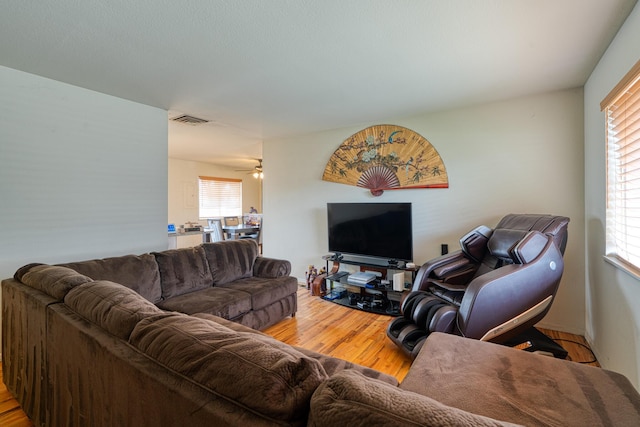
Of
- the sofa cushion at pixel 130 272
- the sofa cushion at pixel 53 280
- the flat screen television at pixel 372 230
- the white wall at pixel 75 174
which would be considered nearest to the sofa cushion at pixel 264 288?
the sofa cushion at pixel 130 272

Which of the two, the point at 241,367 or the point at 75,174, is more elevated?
the point at 75,174

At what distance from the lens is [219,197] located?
25.6 ft

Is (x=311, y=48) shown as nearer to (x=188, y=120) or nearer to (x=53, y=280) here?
(x=53, y=280)

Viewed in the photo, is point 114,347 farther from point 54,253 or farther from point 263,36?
point 54,253

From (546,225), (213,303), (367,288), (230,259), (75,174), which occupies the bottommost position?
(367,288)

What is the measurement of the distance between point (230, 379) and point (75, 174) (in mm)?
3028

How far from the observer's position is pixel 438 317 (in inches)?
83.2

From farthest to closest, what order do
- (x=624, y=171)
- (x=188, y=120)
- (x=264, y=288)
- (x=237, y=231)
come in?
(x=237, y=231) < (x=188, y=120) < (x=264, y=288) < (x=624, y=171)

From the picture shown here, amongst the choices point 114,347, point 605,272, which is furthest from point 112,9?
point 605,272

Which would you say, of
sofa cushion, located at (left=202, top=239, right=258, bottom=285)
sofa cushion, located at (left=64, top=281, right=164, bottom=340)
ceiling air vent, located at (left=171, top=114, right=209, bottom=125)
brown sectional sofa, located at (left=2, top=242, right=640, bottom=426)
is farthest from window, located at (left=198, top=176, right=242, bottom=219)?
sofa cushion, located at (left=64, top=281, right=164, bottom=340)

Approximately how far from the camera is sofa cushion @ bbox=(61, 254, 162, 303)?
222 cm

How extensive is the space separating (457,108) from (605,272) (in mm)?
2069

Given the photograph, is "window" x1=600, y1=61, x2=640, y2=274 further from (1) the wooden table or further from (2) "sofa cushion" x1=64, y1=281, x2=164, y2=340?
(1) the wooden table

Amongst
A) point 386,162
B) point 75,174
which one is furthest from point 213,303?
point 386,162
